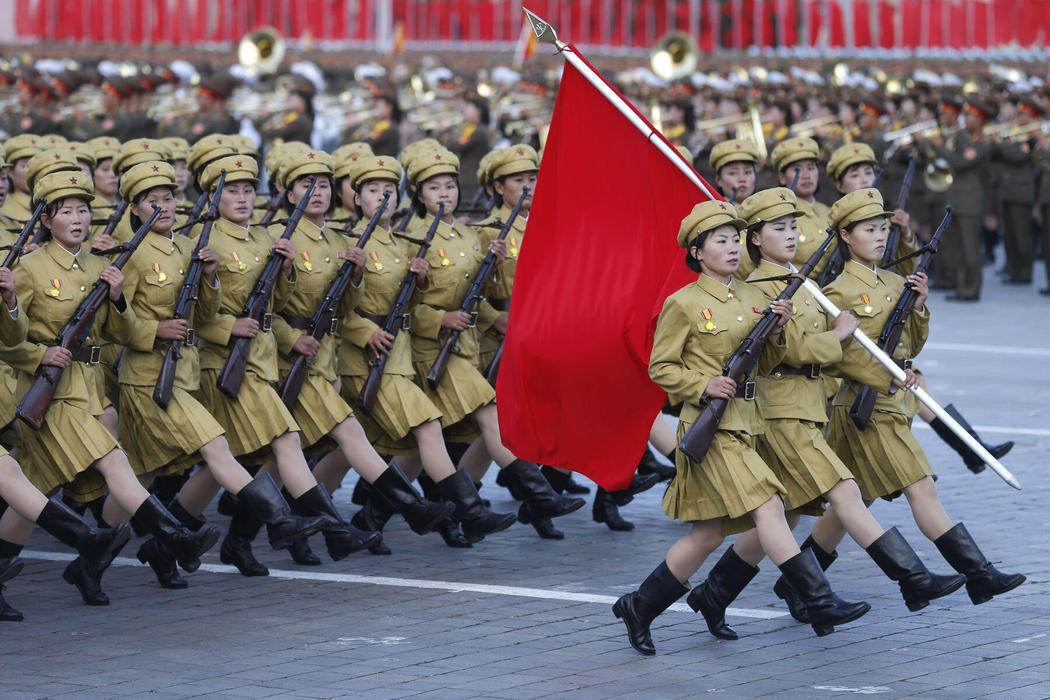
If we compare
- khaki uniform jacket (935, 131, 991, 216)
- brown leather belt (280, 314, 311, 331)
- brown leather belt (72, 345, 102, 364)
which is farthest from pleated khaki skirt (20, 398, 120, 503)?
khaki uniform jacket (935, 131, 991, 216)

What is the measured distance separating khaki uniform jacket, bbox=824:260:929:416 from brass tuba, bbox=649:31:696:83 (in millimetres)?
21569

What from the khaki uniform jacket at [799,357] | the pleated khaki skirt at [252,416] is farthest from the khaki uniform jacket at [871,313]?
the pleated khaki skirt at [252,416]

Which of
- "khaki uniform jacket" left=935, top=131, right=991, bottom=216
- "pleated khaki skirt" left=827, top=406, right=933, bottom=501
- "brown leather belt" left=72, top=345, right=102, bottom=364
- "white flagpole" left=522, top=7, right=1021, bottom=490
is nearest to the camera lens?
"white flagpole" left=522, top=7, right=1021, bottom=490

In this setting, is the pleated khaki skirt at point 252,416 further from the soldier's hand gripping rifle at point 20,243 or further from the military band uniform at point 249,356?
the soldier's hand gripping rifle at point 20,243

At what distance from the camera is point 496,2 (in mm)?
47969

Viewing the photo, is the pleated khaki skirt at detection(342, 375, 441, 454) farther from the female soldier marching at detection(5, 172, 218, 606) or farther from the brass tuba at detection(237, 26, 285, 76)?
the brass tuba at detection(237, 26, 285, 76)

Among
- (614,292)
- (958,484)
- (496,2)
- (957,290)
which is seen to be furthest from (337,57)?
(614,292)

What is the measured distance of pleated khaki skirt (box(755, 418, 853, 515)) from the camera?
748cm

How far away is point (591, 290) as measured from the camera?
8094mm

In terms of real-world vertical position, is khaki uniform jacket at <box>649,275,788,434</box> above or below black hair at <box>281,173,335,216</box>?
below

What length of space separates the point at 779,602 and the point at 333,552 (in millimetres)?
1990

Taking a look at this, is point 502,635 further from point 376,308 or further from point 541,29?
point 376,308

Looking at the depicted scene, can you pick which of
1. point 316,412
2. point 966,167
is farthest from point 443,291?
point 966,167

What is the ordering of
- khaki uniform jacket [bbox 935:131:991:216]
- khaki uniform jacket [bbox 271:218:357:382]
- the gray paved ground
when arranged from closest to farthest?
the gray paved ground, khaki uniform jacket [bbox 271:218:357:382], khaki uniform jacket [bbox 935:131:991:216]
